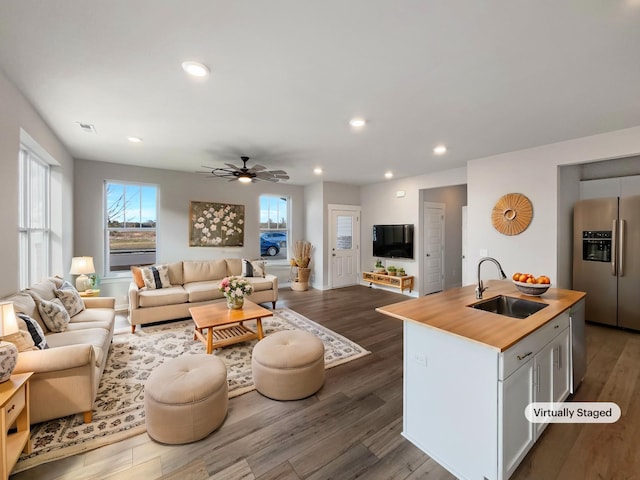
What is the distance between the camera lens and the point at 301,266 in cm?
666

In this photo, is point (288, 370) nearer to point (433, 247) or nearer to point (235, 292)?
point (235, 292)

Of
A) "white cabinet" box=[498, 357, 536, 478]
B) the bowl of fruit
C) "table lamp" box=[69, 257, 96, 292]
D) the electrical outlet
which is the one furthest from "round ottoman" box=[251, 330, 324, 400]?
"table lamp" box=[69, 257, 96, 292]

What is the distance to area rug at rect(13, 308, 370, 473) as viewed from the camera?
1.87m

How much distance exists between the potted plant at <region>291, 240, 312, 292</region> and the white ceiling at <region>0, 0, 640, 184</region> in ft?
11.6

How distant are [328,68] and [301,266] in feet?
16.5

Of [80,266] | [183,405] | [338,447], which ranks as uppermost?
[80,266]

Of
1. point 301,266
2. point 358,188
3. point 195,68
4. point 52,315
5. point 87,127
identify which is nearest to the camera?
point 195,68

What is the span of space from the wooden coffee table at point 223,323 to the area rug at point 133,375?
0.43 feet

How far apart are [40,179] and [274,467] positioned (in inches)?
180

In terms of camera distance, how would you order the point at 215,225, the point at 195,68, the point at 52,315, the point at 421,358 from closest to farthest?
1. the point at 421,358
2. the point at 195,68
3. the point at 52,315
4. the point at 215,225

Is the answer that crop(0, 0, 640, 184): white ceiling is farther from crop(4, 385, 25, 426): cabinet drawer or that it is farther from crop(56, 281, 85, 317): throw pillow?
crop(4, 385, 25, 426): cabinet drawer

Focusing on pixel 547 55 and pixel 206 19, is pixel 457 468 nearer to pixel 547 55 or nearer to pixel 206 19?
pixel 547 55

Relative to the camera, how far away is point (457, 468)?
163 centimetres

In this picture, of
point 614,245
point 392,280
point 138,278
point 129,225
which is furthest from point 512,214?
point 129,225
